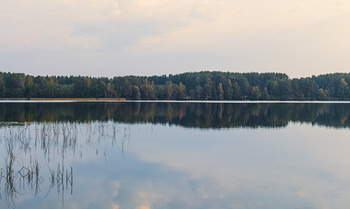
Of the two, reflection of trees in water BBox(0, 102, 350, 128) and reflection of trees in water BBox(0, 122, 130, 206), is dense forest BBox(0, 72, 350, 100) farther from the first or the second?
reflection of trees in water BBox(0, 122, 130, 206)

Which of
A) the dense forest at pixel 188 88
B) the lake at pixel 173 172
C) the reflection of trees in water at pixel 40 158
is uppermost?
the dense forest at pixel 188 88

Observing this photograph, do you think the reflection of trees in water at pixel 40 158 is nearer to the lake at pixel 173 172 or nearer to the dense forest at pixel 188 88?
the lake at pixel 173 172

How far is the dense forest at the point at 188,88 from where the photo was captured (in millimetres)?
125062

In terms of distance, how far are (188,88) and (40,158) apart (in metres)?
145

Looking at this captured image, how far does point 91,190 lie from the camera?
40.4 feet

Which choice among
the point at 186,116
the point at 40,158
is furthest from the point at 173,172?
the point at 186,116

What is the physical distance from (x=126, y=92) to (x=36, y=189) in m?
127

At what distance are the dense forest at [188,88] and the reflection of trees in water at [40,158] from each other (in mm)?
103676

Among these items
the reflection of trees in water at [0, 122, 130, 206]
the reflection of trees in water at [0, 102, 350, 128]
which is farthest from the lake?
the reflection of trees in water at [0, 102, 350, 128]

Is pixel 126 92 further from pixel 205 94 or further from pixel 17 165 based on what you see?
pixel 17 165

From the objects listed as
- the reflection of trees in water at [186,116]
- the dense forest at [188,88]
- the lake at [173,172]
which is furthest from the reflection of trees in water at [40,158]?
the dense forest at [188,88]

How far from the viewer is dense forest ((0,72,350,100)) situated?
12506cm

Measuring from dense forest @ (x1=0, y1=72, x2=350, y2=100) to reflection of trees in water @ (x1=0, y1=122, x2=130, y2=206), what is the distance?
10368 cm

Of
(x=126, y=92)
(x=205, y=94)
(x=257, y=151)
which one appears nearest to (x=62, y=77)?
(x=126, y=92)
